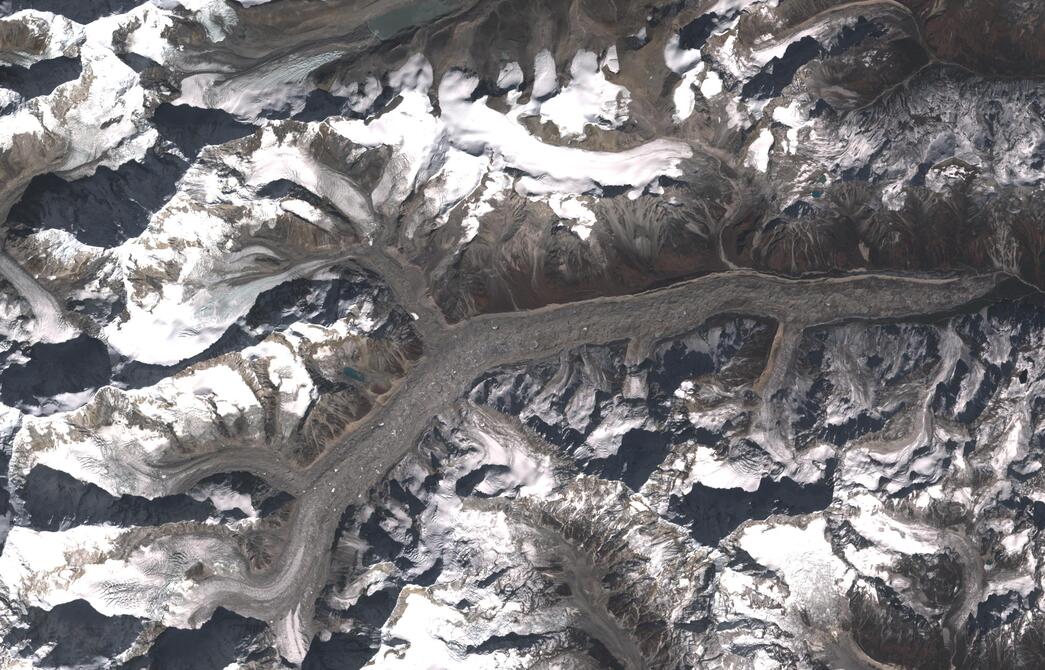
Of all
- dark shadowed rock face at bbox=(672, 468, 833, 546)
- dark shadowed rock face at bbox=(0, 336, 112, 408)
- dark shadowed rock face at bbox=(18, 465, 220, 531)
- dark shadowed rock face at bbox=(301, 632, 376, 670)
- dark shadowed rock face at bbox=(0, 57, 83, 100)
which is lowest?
dark shadowed rock face at bbox=(672, 468, 833, 546)

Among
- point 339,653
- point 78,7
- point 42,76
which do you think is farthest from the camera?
point 339,653

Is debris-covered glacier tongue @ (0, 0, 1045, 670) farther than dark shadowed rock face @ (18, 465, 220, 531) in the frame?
No

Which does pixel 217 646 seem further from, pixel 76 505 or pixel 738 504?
pixel 738 504

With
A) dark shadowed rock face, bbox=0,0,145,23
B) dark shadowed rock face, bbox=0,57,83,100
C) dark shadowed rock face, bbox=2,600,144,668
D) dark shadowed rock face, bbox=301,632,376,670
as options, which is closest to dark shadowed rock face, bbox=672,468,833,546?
dark shadowed rock face, bbox=301,632,376,670

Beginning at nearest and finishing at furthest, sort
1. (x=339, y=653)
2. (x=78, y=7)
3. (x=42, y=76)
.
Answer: (x=42, y=76)
(x=78, y=7)
(x=339, y=653)

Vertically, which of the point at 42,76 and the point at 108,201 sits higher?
the point at 42,76

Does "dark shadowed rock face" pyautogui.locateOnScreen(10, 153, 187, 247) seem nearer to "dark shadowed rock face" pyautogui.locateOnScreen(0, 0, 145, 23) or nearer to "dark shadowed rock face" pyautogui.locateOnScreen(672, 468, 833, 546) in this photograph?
"dark shadowed rock face" pyautogui.locateOnScreen(0, 0, 145, 23)

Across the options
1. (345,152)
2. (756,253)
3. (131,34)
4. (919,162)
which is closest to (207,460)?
(345,152)

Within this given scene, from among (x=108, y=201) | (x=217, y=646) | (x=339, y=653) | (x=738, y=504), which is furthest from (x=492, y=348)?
(x=108, y=201)

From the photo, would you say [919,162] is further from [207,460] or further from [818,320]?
[207,460]
